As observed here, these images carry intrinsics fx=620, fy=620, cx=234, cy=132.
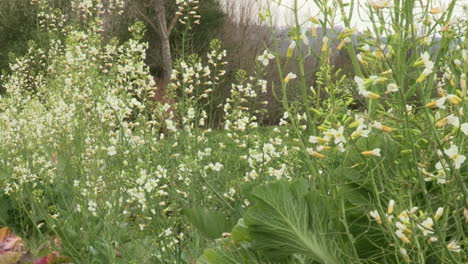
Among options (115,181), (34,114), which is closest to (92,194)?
(115,181)

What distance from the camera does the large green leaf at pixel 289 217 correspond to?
207 centimetres

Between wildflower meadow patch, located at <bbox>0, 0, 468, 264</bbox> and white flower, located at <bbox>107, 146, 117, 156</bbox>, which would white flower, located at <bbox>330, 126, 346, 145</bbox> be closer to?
wildflower meadow patch, located at <bbox>0, 0, 468, 264</bbox>

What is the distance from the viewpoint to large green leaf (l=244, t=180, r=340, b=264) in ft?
6.79

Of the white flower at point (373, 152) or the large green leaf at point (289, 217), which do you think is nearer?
the white flower at point (373, 152)

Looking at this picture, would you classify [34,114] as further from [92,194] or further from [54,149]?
[92,194]

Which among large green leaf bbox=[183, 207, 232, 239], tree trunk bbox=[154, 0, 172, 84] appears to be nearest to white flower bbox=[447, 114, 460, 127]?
large green leaf bbox=[183, 207, 232, 239]

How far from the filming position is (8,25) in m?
18.2

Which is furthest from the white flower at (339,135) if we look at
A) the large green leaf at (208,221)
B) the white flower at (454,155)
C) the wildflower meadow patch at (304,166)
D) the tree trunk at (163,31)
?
the tree trunk at (163,31)

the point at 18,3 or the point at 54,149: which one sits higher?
the point at 18,3

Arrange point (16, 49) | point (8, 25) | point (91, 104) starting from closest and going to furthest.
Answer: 1. point (91, 104)
2. point (16, 49)
3. point (8, 25)

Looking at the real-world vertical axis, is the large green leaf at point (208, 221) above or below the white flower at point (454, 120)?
below

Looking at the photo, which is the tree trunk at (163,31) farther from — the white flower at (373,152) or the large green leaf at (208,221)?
the white flower at (373,152)

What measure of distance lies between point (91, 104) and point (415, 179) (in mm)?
3144

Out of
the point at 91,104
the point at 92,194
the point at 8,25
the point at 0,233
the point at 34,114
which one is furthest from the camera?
the point at 8,25
